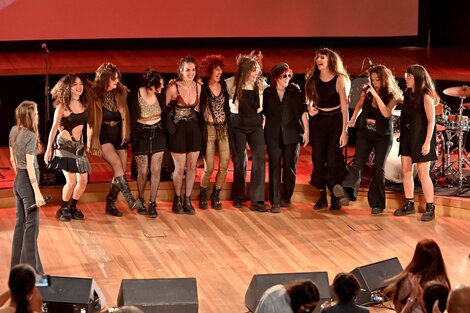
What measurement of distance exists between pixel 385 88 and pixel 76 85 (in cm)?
266

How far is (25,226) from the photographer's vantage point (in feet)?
26.8

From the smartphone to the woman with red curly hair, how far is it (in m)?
2.84

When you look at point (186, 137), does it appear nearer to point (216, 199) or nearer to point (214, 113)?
point (214, 113)

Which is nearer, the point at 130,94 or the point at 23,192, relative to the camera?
the point at 23,192

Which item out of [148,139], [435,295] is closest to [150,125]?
[148,139]

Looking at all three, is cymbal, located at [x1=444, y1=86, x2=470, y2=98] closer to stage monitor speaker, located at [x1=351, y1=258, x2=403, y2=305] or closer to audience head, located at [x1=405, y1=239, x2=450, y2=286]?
stage monitor speaker, located at [x1=351, y1=258, x2=403, y2=305]

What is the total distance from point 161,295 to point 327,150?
317 cm

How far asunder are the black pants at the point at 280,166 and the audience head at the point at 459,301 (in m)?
4.65

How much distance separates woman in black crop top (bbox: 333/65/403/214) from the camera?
978 cm

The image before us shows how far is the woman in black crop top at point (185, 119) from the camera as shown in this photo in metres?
9.70

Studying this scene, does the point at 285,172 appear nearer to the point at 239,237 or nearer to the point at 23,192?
the point at 239,237

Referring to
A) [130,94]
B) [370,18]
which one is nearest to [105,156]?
[130,94]

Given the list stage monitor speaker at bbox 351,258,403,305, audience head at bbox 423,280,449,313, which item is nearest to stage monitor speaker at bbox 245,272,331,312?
stage monitor speaker at bbox 351,258,403,305

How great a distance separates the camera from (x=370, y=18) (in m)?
13.8
